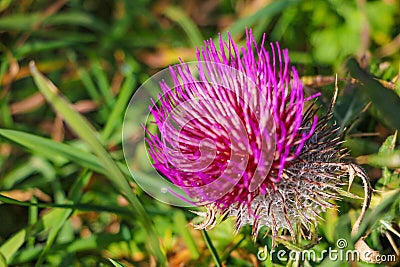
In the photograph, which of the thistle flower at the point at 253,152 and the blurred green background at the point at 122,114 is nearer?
the thistle flower at the point at 253,152

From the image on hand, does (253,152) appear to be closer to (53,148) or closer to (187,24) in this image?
(53,148)

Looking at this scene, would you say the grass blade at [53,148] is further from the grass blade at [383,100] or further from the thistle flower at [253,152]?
the grass blade at [383,100]

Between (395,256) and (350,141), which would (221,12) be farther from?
(395,256)

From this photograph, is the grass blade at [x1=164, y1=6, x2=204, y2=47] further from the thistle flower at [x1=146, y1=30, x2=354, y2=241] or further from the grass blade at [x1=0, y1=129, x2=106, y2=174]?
the thistle flower at [x1=146, y1=30, x2=354, y2=241]

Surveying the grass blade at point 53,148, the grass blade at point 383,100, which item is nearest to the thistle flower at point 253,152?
the grass blade at point 383,100

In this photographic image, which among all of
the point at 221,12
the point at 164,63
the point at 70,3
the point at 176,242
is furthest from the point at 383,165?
the point at 70,3

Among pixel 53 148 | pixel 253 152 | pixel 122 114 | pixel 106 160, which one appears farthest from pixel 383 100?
pixel 122 114
